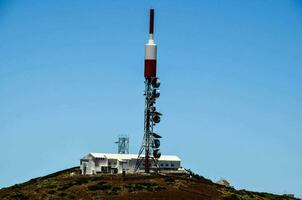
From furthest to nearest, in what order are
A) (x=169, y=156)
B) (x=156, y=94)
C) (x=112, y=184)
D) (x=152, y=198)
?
(x=169, y=156) < (x=156, y=94) < (x=112, y=184) < (x=152, y=198)

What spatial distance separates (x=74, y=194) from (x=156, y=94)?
2873 cm

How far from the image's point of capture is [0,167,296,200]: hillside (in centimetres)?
11229

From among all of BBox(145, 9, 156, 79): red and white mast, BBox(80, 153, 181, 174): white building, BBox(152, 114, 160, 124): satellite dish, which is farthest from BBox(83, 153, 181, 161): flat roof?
BBox(145, 9, 156, 79): red and white mast

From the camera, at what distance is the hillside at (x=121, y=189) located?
4421 inches

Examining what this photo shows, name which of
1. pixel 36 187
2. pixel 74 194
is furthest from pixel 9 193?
pixel 74 194

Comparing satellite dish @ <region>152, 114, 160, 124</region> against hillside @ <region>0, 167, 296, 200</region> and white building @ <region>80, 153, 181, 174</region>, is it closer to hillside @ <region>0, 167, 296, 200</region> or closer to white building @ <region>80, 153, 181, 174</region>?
white building @ <region>80, 153, 181, 174</region>

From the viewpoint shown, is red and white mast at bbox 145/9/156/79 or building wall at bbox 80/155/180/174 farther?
building wall at bbox 80/155/180/174

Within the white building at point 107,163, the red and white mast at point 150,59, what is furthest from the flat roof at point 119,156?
the red and white mast at point 150,59

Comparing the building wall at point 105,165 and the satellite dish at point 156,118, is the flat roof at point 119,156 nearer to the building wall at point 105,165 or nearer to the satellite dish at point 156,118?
the building wall at point 105,165

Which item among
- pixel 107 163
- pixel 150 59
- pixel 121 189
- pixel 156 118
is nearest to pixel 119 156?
pixel 107 163

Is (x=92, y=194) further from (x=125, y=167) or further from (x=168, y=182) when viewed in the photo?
(x=125, y=167)

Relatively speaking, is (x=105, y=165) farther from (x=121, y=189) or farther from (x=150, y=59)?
(x=121, y=189)

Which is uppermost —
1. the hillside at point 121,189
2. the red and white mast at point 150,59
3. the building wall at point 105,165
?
the red and white mast at point 150,59

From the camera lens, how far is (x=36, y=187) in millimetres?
121875
